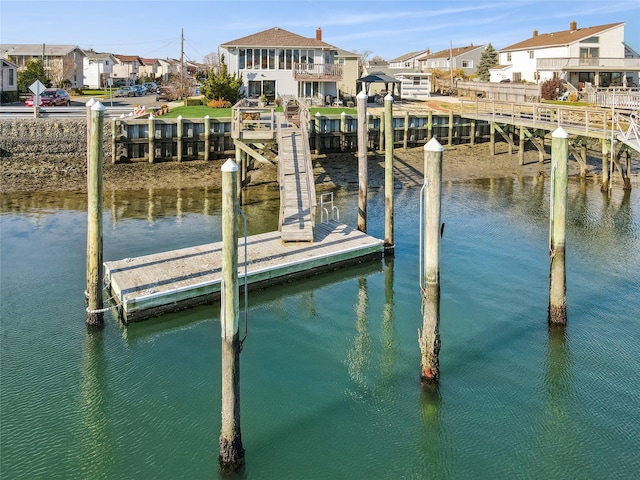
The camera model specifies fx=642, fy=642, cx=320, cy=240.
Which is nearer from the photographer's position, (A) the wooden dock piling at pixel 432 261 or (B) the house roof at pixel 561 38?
(A) the wooden dock piling at pixel 432 261

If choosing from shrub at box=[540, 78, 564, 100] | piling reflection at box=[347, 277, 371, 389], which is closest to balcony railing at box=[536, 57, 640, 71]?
shrub at box=[540, 78, 564, 100]

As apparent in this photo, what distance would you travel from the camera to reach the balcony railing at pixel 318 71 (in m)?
47.7

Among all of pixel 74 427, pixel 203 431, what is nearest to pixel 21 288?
pixel 74 427

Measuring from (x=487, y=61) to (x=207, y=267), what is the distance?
73899 mm

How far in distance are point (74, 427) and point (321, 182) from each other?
21.3 meters

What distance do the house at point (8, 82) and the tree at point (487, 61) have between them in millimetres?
52758

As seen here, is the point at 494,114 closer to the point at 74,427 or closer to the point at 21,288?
the point at 21,288

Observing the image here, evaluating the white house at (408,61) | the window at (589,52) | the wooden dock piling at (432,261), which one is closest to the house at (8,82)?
the wooden dock piling at (432,261)

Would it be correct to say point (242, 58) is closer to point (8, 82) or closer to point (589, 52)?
point (8, 82)

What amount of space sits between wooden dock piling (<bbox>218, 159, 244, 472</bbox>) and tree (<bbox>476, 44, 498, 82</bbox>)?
76196 millimetres

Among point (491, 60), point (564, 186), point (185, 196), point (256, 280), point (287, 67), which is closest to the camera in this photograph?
point (564, 186)

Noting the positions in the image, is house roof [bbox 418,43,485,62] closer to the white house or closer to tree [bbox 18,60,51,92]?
the white house

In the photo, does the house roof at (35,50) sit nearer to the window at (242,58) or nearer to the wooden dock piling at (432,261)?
the window at (242,58)

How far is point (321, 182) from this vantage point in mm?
30438
